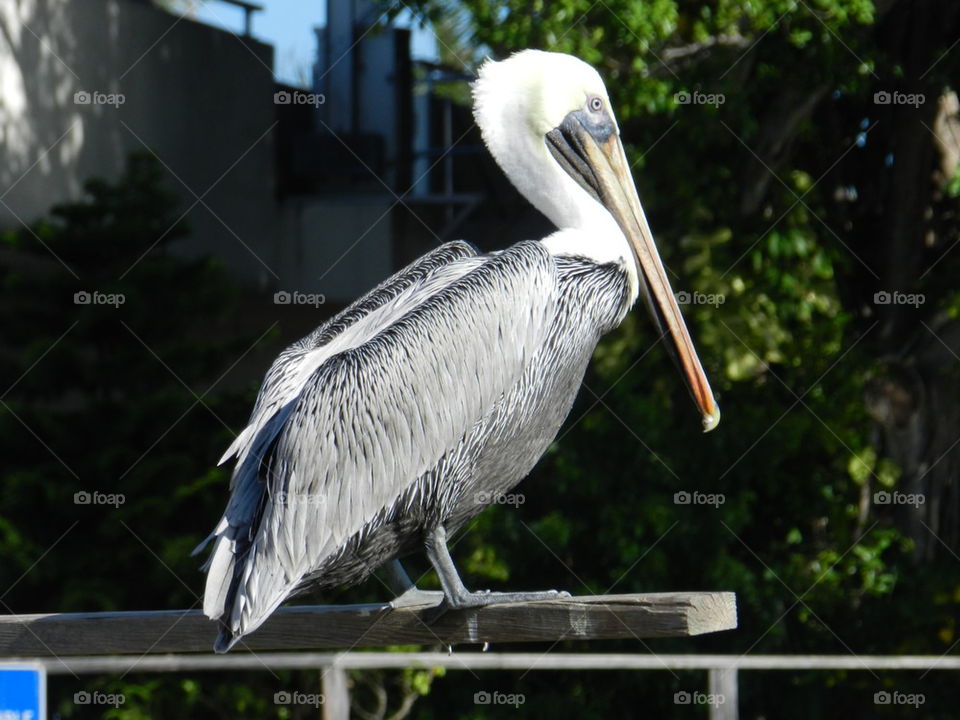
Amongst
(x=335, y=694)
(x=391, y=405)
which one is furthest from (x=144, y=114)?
(x=391, y=405)

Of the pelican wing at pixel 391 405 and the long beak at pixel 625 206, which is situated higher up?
the long beak at pixel 625 206

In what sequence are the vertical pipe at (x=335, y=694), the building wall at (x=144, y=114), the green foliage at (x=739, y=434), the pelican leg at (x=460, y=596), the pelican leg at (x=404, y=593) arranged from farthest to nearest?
the building wall at (x=144, y=114) → the green foliage at (x=739, y=434) → the vertical pipe at (x=335, y=694) → the pelican leg at (x=404, y=593) → the pelican leg at (x=460, y=596)

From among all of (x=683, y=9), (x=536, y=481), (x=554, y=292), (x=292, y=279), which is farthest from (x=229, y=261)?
(x=554, y=292)

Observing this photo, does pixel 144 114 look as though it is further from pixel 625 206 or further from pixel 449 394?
pixel 449 394

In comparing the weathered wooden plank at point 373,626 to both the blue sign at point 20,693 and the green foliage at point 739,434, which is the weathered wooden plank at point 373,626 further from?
the green foliage at point 739,434

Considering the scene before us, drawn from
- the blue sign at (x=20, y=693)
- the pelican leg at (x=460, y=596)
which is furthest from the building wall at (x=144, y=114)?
the pelican leg at (x=460, y=596)

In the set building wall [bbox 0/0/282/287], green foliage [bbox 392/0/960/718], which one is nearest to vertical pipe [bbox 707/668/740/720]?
green foliage [bbox 392/0/960/718]

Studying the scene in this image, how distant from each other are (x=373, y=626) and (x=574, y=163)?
1.29m

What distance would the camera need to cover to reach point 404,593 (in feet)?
11.2

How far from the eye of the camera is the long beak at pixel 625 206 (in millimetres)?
3385

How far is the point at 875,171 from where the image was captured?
8.05 metres

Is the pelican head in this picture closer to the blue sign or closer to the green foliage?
the blue sign

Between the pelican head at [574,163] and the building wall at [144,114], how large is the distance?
4.28 metres

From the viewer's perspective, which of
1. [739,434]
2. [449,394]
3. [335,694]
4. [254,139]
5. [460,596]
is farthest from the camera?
[254,139]
